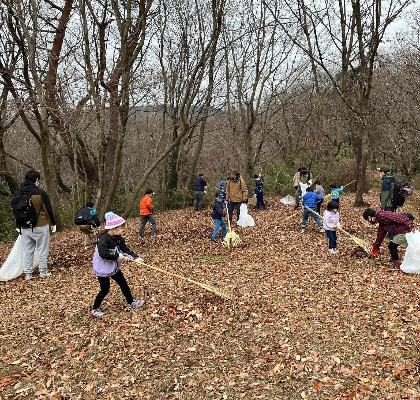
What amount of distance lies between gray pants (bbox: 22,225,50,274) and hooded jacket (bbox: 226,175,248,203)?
5625 millimetres

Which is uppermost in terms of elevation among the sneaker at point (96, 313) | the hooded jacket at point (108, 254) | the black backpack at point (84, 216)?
the hooded jacket at point (108, 254)

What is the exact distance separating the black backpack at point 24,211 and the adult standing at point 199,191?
10.4 metres

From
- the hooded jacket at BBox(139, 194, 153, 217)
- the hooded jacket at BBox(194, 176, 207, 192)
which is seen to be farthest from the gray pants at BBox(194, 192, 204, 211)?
the hooded jacket at BBox(139, 194, 153, 217)

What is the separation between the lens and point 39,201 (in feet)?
28.0

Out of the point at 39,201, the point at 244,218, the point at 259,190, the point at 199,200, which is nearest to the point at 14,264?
the point at 39,201

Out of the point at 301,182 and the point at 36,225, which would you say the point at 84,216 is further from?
the point at 301,182

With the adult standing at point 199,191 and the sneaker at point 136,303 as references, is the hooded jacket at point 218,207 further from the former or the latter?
the adult standing at point 199,191

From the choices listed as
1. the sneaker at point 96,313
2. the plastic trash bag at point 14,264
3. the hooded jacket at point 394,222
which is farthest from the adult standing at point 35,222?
the hooded jacket at point 394,222

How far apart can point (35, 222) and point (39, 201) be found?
0.43 m

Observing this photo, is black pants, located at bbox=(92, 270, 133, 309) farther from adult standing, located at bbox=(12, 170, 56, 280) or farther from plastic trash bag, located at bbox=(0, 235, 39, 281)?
plastic trash bag, located at bbox=(0, 235, 39, 281)

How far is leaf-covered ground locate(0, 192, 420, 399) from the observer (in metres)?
4.90

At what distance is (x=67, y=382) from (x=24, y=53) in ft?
32.4

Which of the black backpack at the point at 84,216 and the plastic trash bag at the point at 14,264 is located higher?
the black backpack at the point at 84,216

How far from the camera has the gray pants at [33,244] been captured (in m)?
8.55
